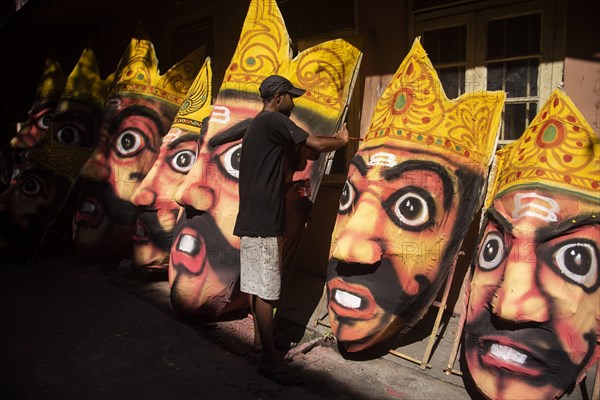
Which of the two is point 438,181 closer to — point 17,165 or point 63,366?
point 63,366

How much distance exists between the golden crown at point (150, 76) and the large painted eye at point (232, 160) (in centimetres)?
193

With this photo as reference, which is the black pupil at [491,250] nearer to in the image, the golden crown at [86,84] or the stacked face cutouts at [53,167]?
the stacked face cutouts at [53,167]

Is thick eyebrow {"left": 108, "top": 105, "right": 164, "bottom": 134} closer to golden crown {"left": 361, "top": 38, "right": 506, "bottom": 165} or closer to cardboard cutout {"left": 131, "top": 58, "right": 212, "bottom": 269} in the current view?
cardboard cutout {"left": 131, "top": 58, "right": 212, "bottom": 269}

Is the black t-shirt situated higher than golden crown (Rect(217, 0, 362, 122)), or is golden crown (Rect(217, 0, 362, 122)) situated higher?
golden crown (Rect(217, 0, 362, 122))

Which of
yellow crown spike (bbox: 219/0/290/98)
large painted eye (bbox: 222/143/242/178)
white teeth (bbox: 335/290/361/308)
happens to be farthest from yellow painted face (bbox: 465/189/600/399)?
yellow crown spike (bbox: 219/0/290/98)

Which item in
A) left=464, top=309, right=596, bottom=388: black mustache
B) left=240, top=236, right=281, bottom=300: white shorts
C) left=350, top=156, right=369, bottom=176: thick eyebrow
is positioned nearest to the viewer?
left=464, top=309, right=596, bottom=388: black mustache

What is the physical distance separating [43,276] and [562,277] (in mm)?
4958

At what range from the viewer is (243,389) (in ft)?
9.05

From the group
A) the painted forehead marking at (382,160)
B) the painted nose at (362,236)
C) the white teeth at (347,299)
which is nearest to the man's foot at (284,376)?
the white teeth at (347,299)

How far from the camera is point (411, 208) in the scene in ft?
9.92

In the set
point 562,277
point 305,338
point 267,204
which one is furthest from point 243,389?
point 562,277

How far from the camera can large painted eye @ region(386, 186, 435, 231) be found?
3004 millimetres

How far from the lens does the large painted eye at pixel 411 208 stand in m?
3.00

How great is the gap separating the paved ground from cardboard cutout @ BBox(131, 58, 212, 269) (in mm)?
457
